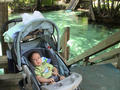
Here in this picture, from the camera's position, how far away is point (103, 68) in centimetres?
294

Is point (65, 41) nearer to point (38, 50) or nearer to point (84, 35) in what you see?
point (38, 50)

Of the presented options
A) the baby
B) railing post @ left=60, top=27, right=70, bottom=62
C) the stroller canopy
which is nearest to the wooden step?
the baby

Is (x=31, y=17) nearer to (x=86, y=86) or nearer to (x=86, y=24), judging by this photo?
(x=86, y=86)

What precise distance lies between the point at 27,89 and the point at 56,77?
38 cm

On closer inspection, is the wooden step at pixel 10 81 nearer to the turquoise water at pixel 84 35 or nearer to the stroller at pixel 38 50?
the stroller at pixel 38 50

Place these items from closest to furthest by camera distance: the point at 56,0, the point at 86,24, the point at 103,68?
1. the point at 103,68
2. the point at 86,24
3. the point at 56,0

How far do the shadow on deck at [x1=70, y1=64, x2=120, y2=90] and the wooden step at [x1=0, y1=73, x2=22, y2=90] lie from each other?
0.95 meters

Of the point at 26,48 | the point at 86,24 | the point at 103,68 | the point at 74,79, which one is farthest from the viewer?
the point at 86,24

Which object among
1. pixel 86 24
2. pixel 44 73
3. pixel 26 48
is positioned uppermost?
pixel 26 48

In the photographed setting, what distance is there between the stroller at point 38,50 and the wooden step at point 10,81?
0.33m

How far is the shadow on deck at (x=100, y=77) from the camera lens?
2.43 m

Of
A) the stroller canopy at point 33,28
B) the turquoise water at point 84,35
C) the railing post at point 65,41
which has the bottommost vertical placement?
the turquoise water at point 84,35

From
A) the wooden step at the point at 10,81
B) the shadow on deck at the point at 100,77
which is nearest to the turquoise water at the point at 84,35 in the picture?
the shadow on deck at the point at 100,77

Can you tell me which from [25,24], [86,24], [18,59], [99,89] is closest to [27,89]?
[18,59]
